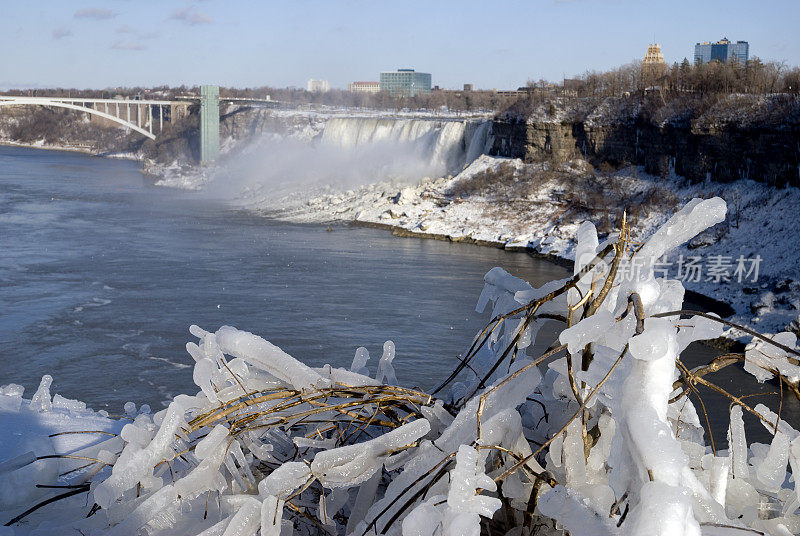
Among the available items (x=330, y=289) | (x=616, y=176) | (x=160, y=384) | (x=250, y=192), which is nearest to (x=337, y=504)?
(x=160, y=384)

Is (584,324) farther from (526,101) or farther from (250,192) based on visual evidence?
(250,192)

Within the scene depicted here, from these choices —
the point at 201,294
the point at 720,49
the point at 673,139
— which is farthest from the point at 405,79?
the point at 201,294

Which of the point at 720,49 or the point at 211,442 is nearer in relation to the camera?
the point at 211,442

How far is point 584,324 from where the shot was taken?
104cm

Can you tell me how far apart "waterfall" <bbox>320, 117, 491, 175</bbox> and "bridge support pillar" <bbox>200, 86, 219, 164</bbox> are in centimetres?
1064

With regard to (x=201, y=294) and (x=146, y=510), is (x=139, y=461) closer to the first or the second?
(x=146, y=510)

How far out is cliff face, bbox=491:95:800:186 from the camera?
16812 millimetres

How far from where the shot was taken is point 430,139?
2780 centimetres

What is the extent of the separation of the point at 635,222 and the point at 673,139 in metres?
→ 3.15

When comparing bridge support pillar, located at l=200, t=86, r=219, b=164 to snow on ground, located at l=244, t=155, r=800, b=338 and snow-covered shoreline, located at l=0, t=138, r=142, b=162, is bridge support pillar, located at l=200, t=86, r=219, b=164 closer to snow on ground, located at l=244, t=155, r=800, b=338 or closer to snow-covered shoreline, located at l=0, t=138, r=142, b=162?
snow-covered shoreline, located at l=0, t=138, r=142, b=162

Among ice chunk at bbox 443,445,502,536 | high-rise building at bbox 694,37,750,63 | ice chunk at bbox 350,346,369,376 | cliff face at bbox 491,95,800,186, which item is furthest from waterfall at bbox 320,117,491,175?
high-rise building at bbox 694,37,750,63

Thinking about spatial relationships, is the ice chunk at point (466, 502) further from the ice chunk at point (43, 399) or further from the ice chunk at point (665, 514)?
the ice chunk at point (43, 399)

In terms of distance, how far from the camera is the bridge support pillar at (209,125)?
40.6m

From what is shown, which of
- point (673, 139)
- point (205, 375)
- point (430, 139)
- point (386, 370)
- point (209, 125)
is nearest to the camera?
point (205, 375)
